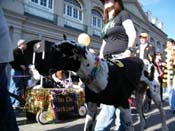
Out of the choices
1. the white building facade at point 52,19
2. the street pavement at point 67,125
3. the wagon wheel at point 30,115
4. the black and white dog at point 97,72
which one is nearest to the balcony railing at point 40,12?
the white building facade at point 52,19

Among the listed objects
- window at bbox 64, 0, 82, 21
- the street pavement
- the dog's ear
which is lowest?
the street pavement

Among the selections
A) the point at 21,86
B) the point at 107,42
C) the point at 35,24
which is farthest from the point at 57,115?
the point at 35,24

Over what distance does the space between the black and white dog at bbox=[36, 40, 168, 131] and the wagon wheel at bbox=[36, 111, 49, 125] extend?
4.21 meters

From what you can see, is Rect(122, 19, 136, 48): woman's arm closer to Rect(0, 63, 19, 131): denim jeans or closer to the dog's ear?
the dog's ear

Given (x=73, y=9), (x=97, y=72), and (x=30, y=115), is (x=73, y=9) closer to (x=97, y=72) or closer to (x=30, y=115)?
(x=30, y=115)

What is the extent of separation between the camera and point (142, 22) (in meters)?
41.7

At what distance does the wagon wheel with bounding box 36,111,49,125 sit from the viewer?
8523 mm

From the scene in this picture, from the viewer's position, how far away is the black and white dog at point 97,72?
374 cm

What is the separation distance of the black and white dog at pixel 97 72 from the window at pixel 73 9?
23.4m

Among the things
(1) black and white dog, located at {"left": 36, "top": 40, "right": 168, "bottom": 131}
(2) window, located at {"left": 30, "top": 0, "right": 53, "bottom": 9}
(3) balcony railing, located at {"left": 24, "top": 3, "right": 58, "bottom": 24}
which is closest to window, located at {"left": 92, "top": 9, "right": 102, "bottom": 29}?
(3) balcony railing, located at {"left": 24, "top": 3, "right": 58, "bottom": 24}

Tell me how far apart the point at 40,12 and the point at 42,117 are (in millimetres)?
16731

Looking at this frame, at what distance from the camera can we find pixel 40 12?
2455cm

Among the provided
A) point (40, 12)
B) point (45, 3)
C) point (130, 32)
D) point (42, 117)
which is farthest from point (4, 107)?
point (45, 3)

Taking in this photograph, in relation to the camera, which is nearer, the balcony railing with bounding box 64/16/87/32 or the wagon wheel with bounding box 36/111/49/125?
the wagon wheel with bounding box 36/111/49/125
